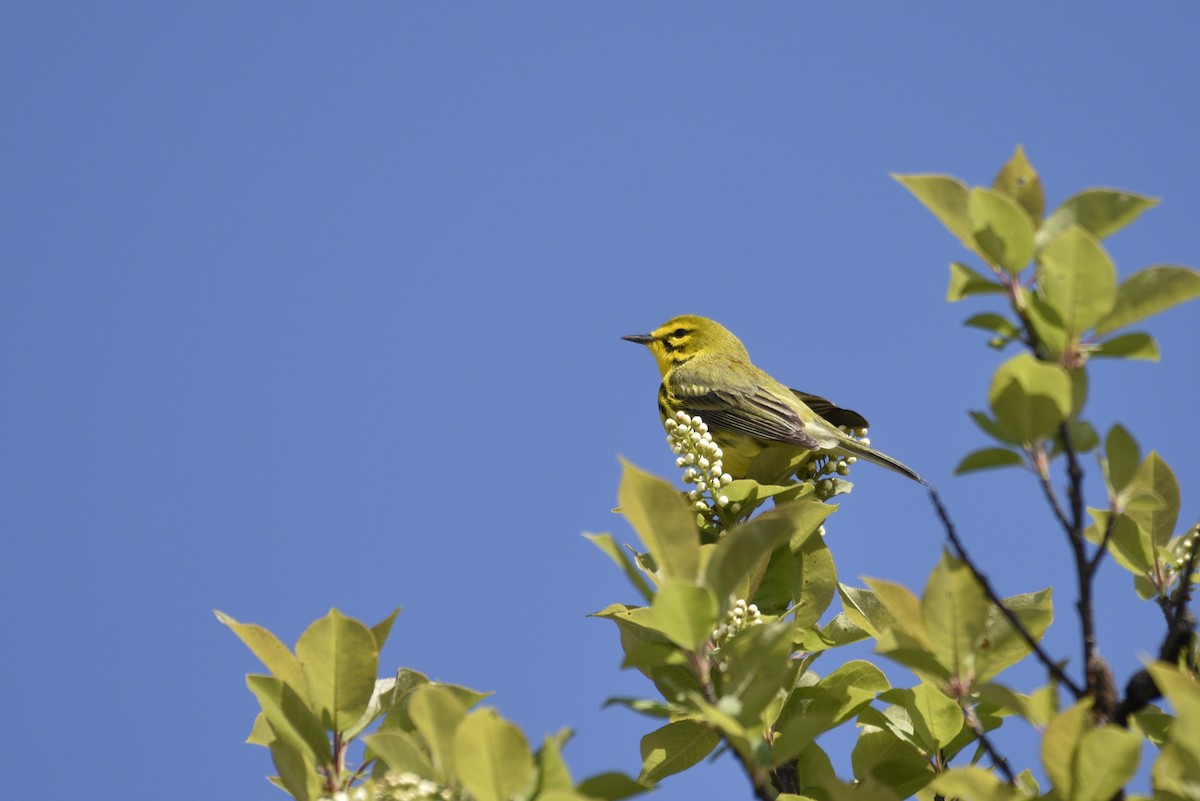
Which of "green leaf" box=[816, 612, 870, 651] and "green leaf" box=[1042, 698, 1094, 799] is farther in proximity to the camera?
"green leaf" box=[816, 612, 870, 651]

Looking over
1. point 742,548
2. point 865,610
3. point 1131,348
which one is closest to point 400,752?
point 742,548

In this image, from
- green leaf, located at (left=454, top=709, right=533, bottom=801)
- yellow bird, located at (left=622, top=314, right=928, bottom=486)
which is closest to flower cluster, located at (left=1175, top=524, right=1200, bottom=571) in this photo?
green leaf, located at (left=454, top=709, right=533, bottom=801)

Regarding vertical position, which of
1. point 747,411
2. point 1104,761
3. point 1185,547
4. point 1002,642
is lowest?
point 1104,761

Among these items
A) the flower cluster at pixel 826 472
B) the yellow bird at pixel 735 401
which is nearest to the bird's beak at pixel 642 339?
the yellow bird at pixel 735 401

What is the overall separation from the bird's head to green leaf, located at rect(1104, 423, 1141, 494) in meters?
5.84

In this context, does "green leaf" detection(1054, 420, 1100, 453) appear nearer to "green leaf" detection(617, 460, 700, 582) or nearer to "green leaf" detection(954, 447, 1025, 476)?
"green leaf" detection(954, 447, 1025, 476)

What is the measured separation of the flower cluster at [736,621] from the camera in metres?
2.54

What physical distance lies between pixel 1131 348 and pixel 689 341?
6.33 meters

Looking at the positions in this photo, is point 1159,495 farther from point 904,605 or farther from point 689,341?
point 689,341

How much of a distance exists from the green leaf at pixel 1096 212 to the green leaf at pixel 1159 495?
3.25 feet

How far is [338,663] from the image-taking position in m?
2.24

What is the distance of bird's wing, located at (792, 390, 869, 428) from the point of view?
530 centimetres

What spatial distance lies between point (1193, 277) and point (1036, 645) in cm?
63

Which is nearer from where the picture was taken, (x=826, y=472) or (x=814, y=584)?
(x=814, y=584)
